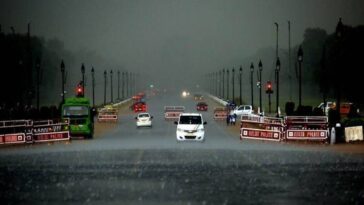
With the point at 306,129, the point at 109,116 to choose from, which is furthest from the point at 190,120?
the point at 109,116

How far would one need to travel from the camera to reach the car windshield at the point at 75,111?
50.9 m

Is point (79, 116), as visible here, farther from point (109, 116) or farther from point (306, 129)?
point (109, 116)

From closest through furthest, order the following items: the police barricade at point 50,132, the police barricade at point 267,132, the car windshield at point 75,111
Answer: the police barricade at point 50,132 → the police barricade at point 267,132 → the car windshield at point 75,111

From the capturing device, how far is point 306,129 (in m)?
44.1

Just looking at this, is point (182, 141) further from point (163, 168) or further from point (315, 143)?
point (163, 168)

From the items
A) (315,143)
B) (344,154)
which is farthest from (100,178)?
(315,143)

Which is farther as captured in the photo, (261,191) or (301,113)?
(301,113)

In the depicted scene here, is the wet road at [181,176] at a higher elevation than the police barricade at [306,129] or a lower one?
lower

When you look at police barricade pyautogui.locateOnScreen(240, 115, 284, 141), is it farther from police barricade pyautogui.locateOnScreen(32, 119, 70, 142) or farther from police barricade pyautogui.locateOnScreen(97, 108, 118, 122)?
police barricade pyautogui.locateOnScreen(97, 108, 118, 122)

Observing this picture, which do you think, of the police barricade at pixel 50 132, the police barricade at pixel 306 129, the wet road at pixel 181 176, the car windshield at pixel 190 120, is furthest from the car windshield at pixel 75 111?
the police barricade at pixel 306 129

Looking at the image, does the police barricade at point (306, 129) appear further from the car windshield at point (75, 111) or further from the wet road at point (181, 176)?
the car windshield at point (75, 111)

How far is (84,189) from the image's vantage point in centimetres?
1905

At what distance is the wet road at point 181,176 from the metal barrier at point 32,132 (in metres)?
6.63

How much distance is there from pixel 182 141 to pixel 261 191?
1091 inches
